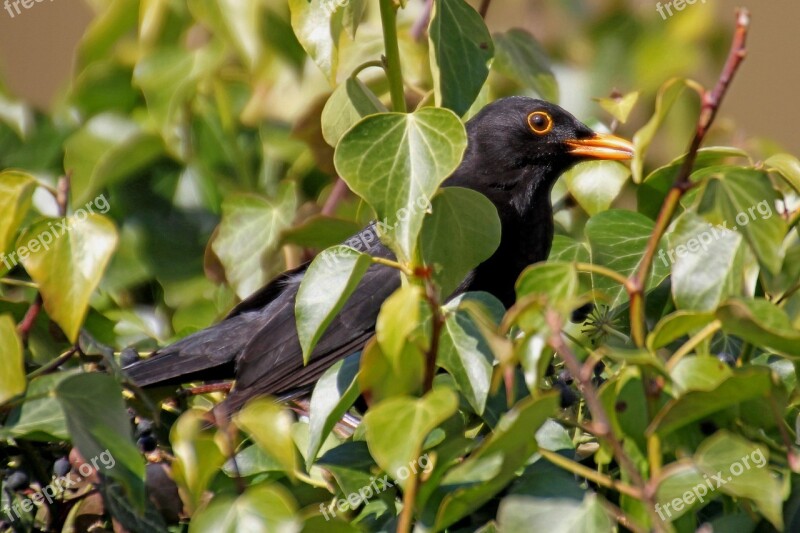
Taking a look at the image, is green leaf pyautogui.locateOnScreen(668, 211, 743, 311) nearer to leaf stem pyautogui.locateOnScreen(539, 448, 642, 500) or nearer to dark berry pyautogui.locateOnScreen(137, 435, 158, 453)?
leaf stem pyautogui.locateOnScreen(539, 448, 642, 500)

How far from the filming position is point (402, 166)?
70.7 inches

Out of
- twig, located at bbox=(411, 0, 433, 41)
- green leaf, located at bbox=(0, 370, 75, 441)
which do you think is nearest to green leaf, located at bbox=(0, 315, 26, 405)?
green leaf, located at bbox=(0, 370, 75, 441)

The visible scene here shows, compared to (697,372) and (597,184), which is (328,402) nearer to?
(697,372)

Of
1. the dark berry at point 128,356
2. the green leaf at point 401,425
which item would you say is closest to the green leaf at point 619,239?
the green leaf at point 401,425

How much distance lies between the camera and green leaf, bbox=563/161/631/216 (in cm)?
275

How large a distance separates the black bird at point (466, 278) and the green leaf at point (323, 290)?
5.08ft

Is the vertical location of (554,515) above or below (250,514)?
below

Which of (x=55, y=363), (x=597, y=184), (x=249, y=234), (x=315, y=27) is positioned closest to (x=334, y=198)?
(x=249, y=234)

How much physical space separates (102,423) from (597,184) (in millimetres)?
1492

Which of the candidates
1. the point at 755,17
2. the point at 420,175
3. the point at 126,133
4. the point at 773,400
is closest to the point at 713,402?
the point at 773,400

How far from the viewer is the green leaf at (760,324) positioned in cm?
153

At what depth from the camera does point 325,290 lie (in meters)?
1.78

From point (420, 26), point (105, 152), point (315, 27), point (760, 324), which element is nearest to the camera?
point (760, 324)

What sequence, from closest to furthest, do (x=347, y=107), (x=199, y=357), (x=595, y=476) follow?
(x=595, y=476) < (x=347, y=107) < (x=199, y=357)
